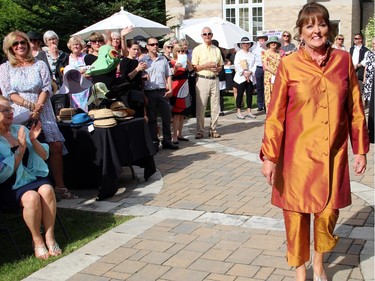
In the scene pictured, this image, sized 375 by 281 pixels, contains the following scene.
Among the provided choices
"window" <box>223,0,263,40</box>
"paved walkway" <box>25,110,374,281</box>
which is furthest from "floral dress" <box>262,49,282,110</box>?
"window" <box>223,0,263,40</box>

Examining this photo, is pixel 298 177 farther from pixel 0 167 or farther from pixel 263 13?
pixel 263 13

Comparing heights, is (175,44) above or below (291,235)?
above

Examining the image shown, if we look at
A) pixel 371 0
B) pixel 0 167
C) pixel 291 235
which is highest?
pixel 371 0

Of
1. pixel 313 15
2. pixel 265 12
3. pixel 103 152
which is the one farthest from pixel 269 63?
pixel 265 12

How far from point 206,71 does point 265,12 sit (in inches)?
697

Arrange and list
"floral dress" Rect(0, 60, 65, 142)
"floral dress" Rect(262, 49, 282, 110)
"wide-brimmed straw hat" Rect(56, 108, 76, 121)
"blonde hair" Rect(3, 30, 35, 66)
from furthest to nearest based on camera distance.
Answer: "floral dress" Rect(262, 49, 282, 110) < "wide-brimmed straw hat" Rect(56, 108, 76, 121) < "floral dress" Rect(0, 60, 65, 142) < "blonde hair" Rect(3, 30, 35, 66)

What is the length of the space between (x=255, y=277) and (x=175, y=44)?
6.64 metres

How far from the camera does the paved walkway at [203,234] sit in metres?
4.21

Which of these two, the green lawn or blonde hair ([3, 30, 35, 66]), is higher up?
blonde hair ([3, 30, 35, 66])

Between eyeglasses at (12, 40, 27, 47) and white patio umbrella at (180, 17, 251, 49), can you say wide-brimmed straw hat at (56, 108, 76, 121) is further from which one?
white patio umbrella at (180, 17, 251, 49)

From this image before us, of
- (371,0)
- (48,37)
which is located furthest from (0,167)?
(371,0)

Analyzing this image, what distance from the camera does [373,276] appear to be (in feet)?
13.0

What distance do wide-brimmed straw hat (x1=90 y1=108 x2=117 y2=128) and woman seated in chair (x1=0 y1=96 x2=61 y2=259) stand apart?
1.43 meters

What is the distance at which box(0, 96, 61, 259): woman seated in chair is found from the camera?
459 cm
